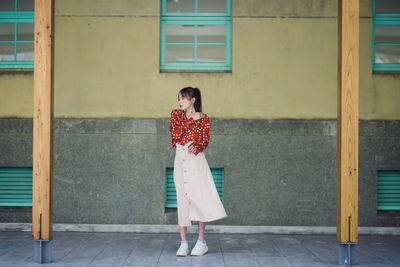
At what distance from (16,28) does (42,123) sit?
10.1 ft

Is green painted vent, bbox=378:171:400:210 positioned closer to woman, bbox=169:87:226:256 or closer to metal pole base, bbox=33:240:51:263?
woman, bbox=169:87:226:256

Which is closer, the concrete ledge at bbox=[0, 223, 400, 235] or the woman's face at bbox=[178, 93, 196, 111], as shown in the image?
the woman's face at bbox=[178, 93, 196, 111]

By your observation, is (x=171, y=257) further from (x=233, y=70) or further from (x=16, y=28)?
(x=16, y=28)

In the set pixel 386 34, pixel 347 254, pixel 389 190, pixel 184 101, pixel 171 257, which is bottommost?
pixel 171 257

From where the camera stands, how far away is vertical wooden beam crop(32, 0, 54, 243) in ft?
16.9

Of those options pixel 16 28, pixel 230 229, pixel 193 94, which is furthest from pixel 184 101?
pixel 16 28

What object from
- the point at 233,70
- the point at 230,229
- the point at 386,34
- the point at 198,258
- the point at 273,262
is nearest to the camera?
the point at 273,262

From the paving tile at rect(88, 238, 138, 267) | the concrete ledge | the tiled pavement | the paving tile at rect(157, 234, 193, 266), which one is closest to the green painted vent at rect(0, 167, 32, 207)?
the tiled pavement

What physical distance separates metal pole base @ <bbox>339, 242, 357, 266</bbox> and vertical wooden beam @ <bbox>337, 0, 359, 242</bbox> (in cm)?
9

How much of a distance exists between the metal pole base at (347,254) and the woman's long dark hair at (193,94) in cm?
241

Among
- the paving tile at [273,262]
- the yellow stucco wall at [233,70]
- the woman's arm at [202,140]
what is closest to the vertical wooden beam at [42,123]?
the woman's arm at [202,140]

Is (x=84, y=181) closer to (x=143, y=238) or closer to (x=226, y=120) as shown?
(x=143, y=238)

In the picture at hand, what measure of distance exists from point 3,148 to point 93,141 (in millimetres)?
1470

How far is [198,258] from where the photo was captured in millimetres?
5445
